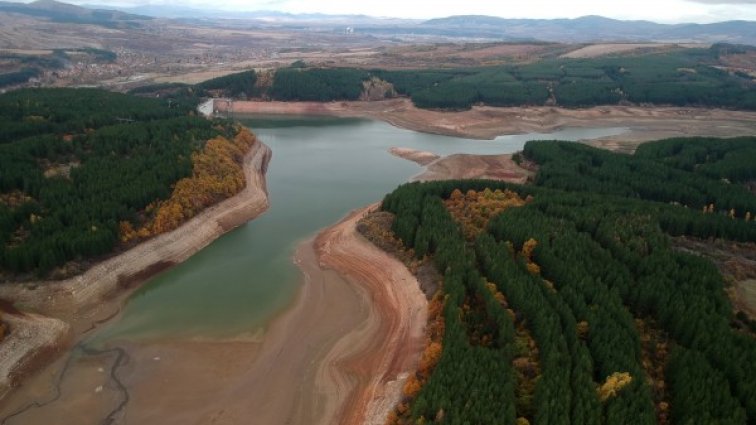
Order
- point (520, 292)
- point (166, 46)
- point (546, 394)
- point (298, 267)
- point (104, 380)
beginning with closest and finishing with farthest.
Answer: point (546, 394) → point (104, 380) → point (520, 292) → point (298, 267) → point (166, 46)

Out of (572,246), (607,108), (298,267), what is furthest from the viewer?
(607,108)

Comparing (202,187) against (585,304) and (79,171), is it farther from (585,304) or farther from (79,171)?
(585,304)

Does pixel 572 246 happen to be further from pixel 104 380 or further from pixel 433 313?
pixel 104 380

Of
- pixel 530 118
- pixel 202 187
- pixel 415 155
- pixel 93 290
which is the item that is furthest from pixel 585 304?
pixel 530 118

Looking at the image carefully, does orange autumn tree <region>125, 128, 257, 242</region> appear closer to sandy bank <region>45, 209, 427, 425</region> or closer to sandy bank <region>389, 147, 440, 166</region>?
sandy bank <region>45, 209, 427, 425</region>

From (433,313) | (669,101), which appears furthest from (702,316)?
(669,101)
